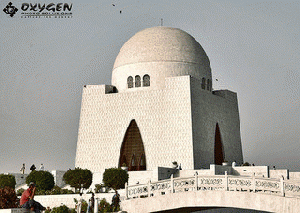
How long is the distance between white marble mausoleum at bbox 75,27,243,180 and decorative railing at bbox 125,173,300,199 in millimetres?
12854

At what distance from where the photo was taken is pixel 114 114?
1582 inches

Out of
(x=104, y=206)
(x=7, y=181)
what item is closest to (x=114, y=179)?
(x=104, y=206)

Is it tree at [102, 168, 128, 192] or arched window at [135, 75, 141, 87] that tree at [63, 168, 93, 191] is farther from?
arched window at [135, 75, 141, 87]

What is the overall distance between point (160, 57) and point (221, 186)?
65.2 ft

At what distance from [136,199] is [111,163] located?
15250 mm

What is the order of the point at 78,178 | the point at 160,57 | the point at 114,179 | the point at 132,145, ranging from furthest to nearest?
1. the point at 160,57
2. the point at 132,145
3. the point at 78,178
4. the point at 114,179

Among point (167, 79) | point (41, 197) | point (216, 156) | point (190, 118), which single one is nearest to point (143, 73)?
point (167, 79)

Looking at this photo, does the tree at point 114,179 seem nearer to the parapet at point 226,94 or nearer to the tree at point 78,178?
the tree at point 78,178

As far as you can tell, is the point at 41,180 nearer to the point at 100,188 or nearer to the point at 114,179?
the point at 100,188

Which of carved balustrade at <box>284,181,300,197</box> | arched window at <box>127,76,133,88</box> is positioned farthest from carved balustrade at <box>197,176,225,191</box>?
arched window at <box>127,76,133,88</box>

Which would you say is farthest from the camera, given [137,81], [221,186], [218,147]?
[218,147]

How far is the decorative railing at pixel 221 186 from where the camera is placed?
1998 centimetres

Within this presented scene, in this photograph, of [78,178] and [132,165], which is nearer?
[78,178]

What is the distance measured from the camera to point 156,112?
1522 inches
